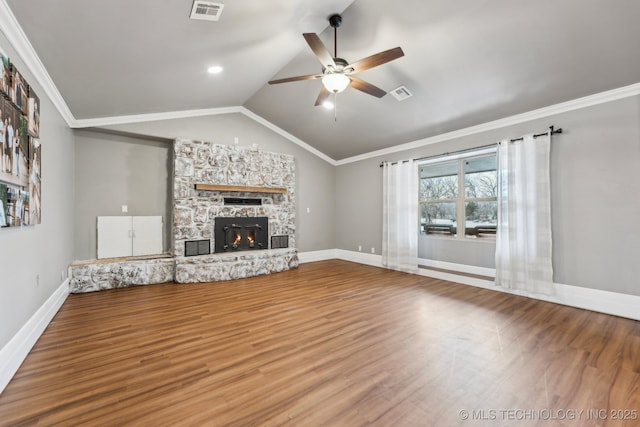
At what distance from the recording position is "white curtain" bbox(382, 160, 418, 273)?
571 cm

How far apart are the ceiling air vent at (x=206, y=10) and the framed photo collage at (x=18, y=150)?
143 cm

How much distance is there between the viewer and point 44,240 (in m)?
2.98

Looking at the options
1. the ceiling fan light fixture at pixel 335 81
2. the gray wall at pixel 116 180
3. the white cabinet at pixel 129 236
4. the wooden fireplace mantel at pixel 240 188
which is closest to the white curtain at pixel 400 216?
the wooden fireplace mantel at pixel 240 188

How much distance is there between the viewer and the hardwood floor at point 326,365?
1.72 meters

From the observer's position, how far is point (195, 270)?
494cm

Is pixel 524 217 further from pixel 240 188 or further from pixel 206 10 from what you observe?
pixel 240 188

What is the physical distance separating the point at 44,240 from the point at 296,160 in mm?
4988

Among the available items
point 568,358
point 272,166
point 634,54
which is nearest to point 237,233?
point 272,166

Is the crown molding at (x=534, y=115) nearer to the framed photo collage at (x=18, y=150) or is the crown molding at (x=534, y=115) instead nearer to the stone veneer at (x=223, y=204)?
the stone veneer at (x=223, y=204)

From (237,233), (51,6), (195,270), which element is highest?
(51,6)

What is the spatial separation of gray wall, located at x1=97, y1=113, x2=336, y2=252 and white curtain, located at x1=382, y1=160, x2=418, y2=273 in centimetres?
184

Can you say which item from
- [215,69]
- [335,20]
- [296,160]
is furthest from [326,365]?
[296,160]

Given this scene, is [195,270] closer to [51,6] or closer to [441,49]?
[51,6]

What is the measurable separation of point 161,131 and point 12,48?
2.95 metres
